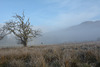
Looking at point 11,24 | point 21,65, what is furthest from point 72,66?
point 11,24

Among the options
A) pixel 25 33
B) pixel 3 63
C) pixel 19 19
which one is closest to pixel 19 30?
pixel 25 33

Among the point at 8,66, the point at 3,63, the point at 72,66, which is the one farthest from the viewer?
the point at 3,63

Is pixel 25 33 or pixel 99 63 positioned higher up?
pixel 25 33

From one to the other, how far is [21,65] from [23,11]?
24154 millimetres

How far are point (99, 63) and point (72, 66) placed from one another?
1.25 meters

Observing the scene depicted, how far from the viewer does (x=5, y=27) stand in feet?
77.2

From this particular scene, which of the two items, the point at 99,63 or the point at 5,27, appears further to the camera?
the point at 5,27

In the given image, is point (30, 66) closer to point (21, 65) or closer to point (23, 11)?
point (21, 65)

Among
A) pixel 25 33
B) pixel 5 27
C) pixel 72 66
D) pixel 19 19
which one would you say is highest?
pixel 19 19

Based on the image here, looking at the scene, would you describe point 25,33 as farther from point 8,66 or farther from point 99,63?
point 99,63

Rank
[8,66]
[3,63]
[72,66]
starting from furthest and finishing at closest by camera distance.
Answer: [3,63]
[8,66]
[72,66]

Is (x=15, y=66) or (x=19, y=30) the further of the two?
(x=19, y=30)

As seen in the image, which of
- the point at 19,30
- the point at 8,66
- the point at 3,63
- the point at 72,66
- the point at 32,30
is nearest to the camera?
the point at 72,66

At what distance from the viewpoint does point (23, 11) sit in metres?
25.9
